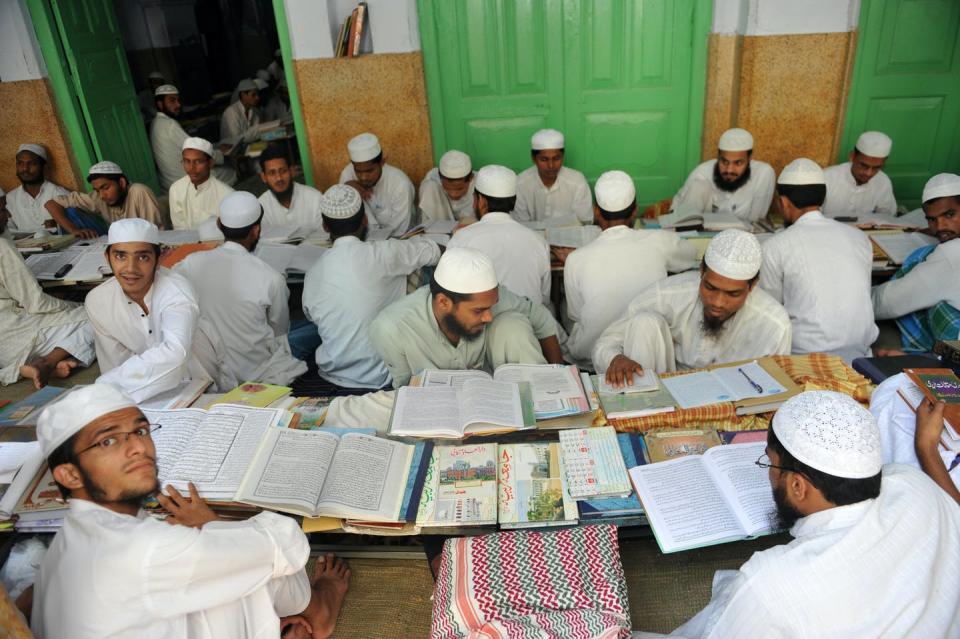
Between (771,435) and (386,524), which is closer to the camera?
(771,435)

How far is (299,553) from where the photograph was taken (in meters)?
1.95

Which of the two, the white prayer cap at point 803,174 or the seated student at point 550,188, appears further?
the seated student at point 550,188

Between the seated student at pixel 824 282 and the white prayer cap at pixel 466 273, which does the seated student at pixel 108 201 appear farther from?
the seated student at pixel 824 282

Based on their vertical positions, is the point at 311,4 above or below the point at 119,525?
above

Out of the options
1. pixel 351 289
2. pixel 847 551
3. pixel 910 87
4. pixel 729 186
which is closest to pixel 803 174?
pixel 729 186

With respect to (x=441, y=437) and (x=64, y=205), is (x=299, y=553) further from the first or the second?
(x=64, y=205)

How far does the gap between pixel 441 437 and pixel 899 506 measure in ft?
4.65

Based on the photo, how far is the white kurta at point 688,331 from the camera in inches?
115

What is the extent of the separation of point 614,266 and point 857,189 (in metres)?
2.63

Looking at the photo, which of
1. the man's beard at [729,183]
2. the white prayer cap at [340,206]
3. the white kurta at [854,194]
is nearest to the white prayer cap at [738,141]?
the man's beard at [729,183]

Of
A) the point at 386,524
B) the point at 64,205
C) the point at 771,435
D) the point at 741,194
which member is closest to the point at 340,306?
the point at 386,524

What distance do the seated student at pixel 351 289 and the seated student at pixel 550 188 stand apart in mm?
1689

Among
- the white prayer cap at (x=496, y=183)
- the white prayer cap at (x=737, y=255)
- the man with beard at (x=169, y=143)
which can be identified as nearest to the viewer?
the white prayer cap at (x=737, y=255)

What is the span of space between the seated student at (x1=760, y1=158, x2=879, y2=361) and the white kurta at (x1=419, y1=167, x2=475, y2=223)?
2.52 m
